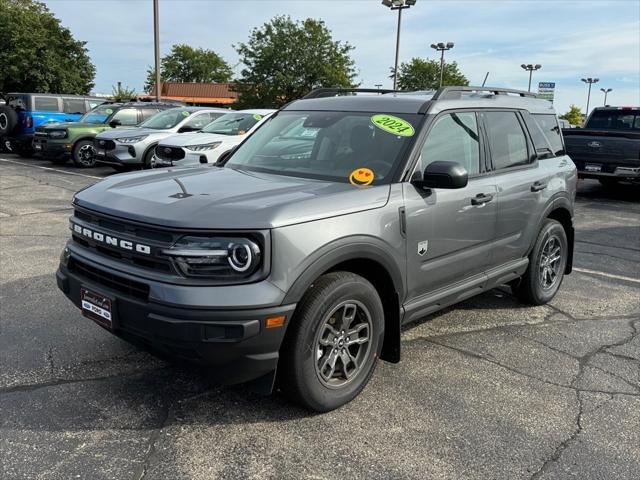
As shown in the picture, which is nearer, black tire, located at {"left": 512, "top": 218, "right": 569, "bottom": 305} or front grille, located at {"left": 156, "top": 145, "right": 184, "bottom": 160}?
black tire, located at {"left": 512, "top": 218, "right": 569, "bottom": 305}

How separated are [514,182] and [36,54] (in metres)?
42.0

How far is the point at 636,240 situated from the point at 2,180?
40.4 ft

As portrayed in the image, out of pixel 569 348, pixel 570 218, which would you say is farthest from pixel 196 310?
pixel 570 218

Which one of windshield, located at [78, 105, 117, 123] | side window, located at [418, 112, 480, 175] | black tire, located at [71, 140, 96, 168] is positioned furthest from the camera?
windshield, located at [78, 105, 117, 123]

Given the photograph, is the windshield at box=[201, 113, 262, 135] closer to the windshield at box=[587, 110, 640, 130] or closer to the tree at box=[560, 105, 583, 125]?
the windshield at box=[587, 110, 640, 130]

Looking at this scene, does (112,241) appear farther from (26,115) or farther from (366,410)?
(26,115)

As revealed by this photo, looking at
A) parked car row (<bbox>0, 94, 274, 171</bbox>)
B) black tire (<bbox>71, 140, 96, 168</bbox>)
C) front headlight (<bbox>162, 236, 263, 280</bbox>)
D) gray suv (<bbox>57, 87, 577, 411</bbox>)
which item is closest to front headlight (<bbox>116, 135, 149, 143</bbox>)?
parked car row (<bbox>0, 94, 274, 171</bbox>)

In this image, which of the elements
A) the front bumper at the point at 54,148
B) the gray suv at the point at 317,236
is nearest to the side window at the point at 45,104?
the front bumper at the point at 54,148

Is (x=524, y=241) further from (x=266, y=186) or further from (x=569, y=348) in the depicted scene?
(x=266, y=186)

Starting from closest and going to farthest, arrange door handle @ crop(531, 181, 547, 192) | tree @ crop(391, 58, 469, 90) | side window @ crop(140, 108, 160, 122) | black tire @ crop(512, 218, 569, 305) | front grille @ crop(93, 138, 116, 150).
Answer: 1. door handle @ crop(531, 181, 547, 192)
2. black tire @ crop(512, 218, 569, 305)
3. front grille @ crop(93, 138, 116, 150)
4. side window @ crop(140, 108, 160, 122)
5. tree @ crop(391, 58, 469, 90)

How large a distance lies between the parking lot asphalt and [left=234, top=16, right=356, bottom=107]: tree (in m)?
34.9

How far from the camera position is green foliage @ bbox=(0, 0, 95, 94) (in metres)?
38.3

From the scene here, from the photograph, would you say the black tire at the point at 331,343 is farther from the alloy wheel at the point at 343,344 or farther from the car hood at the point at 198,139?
the car hood at the point at 198,139

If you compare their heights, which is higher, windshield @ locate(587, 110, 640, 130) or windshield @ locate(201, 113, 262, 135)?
windshield @ locate(587, 110, 640, 130)
